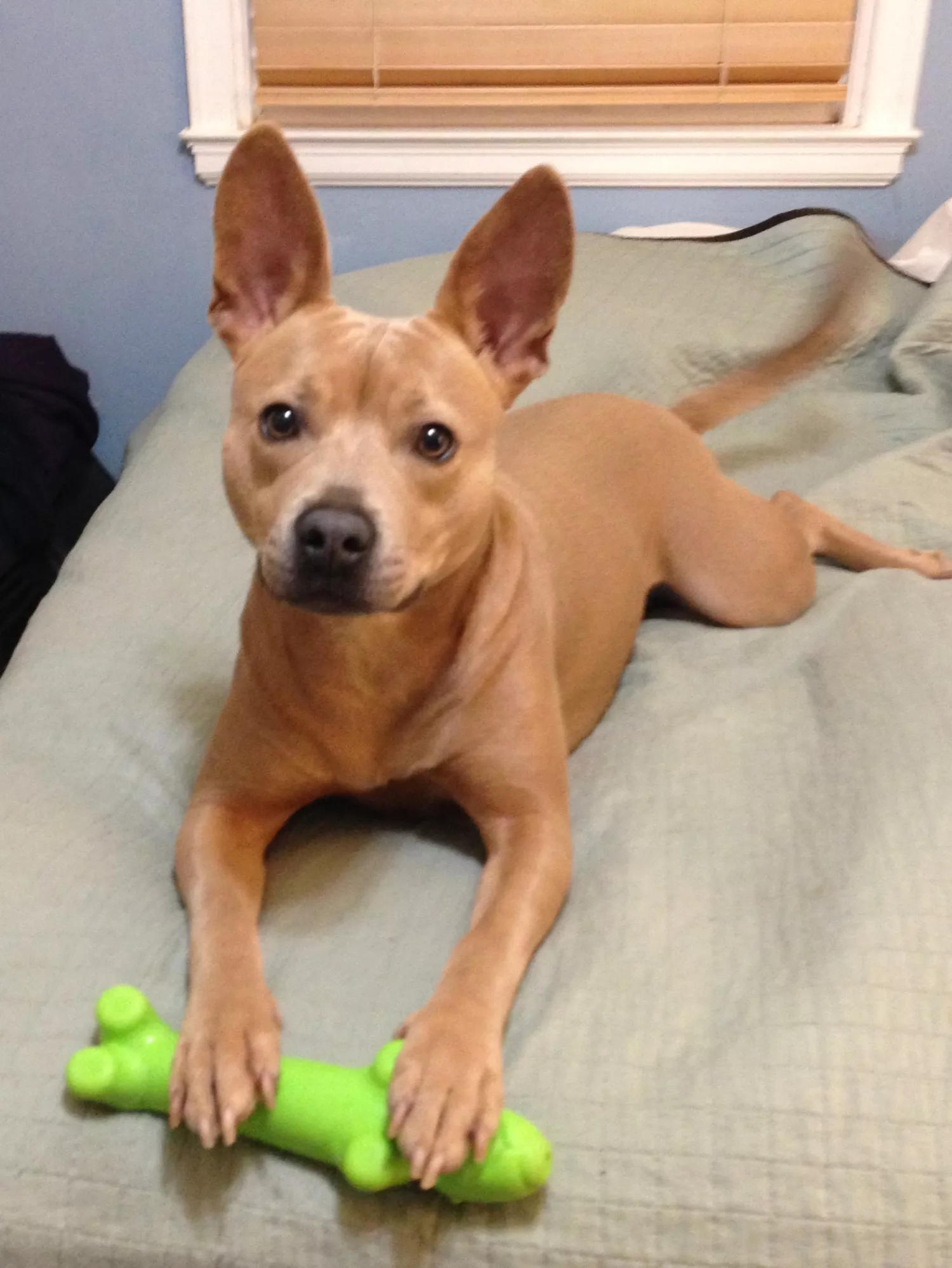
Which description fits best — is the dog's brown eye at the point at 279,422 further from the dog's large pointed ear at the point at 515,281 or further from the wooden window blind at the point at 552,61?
the wooden window blind at the point at 552,61

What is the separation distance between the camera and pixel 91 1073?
882 mm

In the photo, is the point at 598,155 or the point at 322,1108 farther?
the point at 598,155

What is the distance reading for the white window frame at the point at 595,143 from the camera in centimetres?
261

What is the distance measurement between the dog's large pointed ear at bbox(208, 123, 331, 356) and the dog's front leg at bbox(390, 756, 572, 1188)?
0.66 meters

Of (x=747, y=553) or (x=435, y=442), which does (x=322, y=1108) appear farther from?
(x=747, y=553)


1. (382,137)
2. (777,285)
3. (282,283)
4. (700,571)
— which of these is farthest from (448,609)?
(382,137)

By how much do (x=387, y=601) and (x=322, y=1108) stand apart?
0.47 metres

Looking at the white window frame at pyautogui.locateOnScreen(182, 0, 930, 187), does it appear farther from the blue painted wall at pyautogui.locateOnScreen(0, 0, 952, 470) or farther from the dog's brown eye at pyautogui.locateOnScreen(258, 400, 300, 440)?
the dog's brown eye at pyautogui.locateOnScreen(258, 400, 300, 440)

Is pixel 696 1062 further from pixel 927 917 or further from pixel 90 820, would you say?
pixel 90 820

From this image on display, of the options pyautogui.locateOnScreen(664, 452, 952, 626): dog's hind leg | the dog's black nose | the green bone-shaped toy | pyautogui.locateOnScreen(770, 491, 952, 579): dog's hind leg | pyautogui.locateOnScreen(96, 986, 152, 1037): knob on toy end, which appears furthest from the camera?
pyautogui.locateOnScreen(770, 491, 952, 579): dog's hind leg

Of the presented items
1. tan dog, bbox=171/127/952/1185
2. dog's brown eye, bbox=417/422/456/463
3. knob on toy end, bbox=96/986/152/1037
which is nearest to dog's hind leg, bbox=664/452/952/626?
tan dog, bbox=171/127/952/1185

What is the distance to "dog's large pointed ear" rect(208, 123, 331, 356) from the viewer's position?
3.98 ft

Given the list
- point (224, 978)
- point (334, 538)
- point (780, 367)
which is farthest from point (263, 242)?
point (780, 367)

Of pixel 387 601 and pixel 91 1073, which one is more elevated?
pixel 387 601
